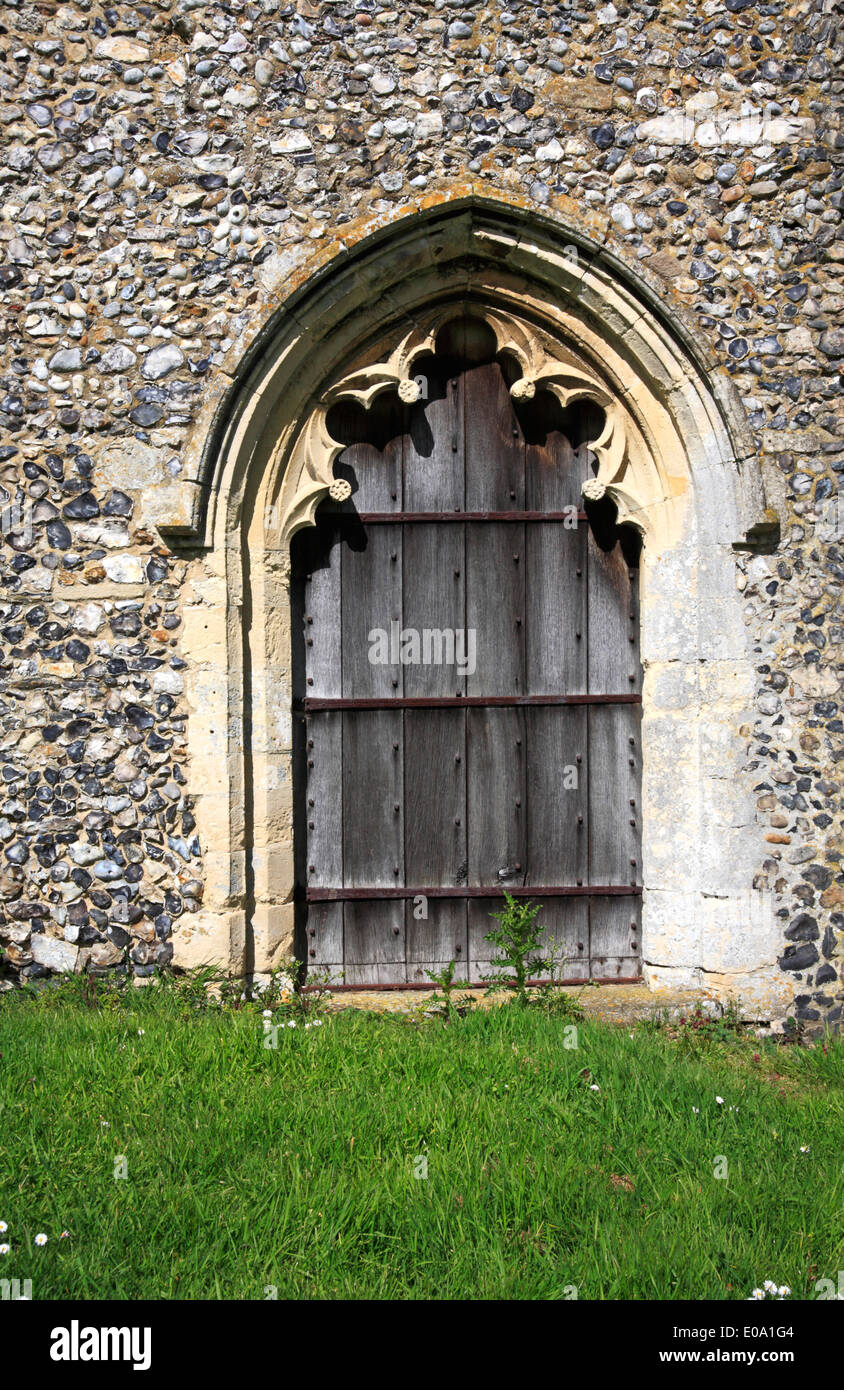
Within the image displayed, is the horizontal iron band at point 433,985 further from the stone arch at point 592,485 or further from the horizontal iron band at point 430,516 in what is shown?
the horizontal iron band at point 430,516

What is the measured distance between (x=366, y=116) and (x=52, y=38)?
1.31 m

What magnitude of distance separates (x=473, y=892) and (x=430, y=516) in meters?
1.70

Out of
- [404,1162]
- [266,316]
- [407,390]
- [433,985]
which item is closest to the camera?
[404,1162]

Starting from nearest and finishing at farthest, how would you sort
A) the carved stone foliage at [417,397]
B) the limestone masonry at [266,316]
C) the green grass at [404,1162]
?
the green grass at [404,1162], the limestone masonry at [266,316], the carved stone foliage at [417,397]

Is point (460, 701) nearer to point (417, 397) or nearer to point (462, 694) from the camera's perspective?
point (462, 694)

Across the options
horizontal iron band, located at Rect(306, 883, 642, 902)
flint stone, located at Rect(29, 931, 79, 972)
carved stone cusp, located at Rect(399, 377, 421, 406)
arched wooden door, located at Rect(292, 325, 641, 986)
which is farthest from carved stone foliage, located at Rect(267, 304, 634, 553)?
flint stone, located at Rect(29, 931, 79, 972)

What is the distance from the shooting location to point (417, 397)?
416 centimetres

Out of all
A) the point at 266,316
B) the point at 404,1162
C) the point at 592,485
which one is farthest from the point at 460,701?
the point at 404,1162

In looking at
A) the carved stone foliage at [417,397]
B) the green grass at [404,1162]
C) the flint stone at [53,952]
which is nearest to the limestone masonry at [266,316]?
the flint stone at [53,952]

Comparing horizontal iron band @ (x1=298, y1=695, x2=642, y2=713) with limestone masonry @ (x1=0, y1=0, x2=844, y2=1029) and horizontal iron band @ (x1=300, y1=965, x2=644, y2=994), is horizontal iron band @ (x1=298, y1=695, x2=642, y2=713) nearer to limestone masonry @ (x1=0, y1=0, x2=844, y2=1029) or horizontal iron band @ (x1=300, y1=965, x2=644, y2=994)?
limestone masonry @ (x1=0, y1=0, x2=844, y2=1029)

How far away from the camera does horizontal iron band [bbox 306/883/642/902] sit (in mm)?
4219

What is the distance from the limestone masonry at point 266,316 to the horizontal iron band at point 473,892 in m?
0.44

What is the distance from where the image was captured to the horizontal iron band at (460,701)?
4.24 metres

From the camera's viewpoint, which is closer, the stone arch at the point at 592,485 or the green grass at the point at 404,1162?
the green grass at the point at 404,1162
